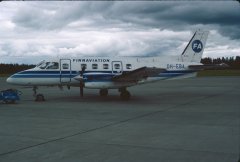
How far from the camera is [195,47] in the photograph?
24891 mm

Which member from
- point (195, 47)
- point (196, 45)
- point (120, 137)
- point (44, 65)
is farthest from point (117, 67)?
point (120, 137)

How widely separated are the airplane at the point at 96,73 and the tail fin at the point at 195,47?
136cm

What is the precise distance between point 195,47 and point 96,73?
29.2ft

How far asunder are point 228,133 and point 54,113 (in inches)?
319

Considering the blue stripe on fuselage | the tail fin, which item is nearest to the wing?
the blue stripe on fuselage

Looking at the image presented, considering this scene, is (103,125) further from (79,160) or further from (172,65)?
(172,65)

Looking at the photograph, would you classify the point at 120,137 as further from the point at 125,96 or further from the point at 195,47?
the point at 195,47

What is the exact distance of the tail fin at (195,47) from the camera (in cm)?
2478

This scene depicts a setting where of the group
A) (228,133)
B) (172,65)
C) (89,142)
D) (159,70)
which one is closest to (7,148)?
(89,142)

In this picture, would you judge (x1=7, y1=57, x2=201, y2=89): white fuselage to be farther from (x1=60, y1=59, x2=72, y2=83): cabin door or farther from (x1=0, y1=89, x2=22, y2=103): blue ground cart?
(x1=0, y1=89, x2=22, y2=103): blue ground cart

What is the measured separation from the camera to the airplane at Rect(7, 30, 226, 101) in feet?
64.7

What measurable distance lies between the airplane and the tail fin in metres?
1.36

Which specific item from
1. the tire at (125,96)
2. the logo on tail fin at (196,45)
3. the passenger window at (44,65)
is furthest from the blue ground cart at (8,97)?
the logo on tail fin at (196,45)

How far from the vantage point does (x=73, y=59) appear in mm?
21266
